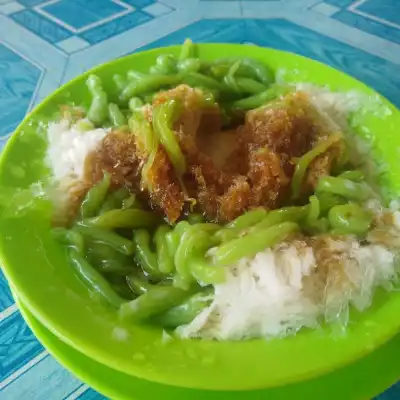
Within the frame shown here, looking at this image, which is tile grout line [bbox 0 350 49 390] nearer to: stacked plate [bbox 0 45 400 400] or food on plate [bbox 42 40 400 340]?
stacked plate [bbox 0 45 400 400]

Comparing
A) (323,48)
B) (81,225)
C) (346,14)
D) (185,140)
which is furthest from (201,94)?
(346,14)

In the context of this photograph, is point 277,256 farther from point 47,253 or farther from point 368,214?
point 47,253

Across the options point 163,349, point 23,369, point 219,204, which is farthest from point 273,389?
point 23,369

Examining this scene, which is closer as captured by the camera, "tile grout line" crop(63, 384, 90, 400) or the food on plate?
the food on plate

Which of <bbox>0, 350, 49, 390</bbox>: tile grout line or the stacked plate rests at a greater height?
the stacked plate

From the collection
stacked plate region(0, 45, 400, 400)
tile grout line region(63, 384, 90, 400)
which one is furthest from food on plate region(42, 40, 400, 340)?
tile grout line region(63, 384, 90, 400)

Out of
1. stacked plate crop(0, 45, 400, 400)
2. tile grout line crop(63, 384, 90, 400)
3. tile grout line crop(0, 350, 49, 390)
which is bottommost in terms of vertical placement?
tile grout line crop(63, 384, 90, 400)

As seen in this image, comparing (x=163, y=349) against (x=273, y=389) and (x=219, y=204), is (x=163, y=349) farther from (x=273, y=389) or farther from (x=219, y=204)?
(x=219, y=204)
